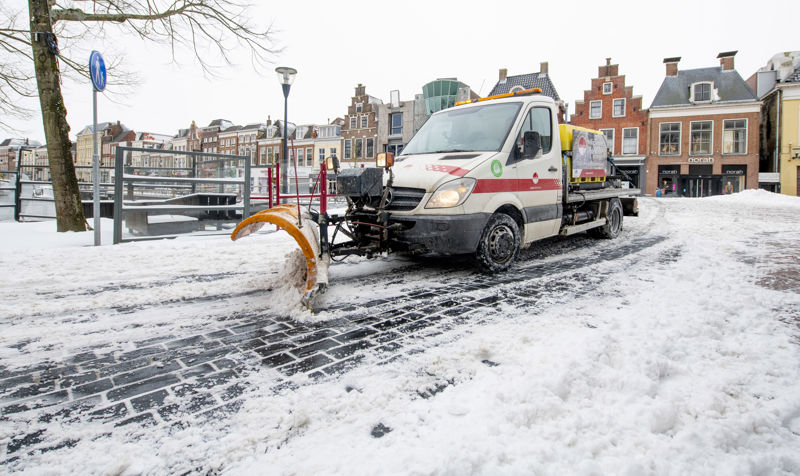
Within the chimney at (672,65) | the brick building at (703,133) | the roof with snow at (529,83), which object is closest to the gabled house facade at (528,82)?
the roof with snow at (529,83)

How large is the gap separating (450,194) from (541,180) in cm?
192

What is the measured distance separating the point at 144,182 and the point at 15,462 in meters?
7.84

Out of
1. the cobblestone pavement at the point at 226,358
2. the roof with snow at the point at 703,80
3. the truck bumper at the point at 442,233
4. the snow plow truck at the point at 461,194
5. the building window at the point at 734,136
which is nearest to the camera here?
the cobblestone pavement at the point at 226,358

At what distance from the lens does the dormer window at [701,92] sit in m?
35.9

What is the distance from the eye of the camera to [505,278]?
5262 mm

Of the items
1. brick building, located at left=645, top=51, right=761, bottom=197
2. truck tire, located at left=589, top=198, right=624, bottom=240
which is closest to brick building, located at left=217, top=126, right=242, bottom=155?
brick building, located at left=645, top=51, right=761, bottom=197

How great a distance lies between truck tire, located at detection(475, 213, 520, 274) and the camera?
532cm

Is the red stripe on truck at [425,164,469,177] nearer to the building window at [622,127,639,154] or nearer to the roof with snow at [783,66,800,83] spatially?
the building window at [622,127,639,154]

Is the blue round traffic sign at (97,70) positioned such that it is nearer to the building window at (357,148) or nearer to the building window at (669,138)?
the building window at (669,138)

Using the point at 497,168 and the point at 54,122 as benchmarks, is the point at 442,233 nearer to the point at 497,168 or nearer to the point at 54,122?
the point at 497,168

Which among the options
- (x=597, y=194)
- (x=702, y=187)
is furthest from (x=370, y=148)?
(x=597, y=194)

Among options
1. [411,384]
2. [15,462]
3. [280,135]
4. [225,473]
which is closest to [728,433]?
[411,384]

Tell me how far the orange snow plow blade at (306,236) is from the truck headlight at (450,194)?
4.66ft

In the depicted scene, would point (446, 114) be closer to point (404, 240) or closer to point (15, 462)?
point (404, 240)
